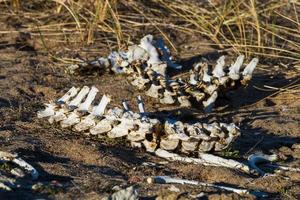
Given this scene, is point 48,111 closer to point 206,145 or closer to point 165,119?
point 165,119

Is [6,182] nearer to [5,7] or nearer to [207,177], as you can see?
[207,177]

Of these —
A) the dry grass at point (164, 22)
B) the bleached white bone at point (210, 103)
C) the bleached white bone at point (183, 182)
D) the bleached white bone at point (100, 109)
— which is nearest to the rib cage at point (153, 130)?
the bleached white bone at point (100, 109)

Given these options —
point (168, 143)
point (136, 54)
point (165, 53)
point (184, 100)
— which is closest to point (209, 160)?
point (168, 143)

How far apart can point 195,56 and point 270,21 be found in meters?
0.84

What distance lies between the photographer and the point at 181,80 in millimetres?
4582

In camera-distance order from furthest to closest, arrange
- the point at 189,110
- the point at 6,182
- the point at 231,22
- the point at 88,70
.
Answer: the point at 231,22
the point at 88,70
the point at 189,110
the point at 6,182

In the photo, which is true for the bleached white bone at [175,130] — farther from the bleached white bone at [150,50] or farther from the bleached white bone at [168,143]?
the bleached white bone at [150,50]

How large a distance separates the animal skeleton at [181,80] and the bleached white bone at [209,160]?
2.65 ft

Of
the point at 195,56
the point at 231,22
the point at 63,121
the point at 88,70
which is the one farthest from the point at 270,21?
the point at 63,121

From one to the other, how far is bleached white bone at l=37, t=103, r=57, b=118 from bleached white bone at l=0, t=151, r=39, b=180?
0.70 m

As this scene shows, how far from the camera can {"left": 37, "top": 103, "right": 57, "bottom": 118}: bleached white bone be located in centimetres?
396

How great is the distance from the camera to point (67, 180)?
315cm

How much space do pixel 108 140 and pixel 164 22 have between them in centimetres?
223

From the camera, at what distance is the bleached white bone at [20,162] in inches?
124
